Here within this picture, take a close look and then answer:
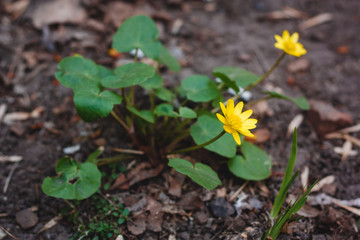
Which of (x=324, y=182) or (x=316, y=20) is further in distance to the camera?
(x=316, y=20)

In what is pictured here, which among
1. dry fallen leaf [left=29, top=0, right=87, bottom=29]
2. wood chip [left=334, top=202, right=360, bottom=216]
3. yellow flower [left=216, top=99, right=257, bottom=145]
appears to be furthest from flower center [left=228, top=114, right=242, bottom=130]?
dry fallen leaf [left=29, top=0, right=87, bottom=29]

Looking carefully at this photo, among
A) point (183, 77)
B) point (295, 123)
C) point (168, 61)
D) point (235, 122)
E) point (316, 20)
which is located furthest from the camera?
point (316, 20)

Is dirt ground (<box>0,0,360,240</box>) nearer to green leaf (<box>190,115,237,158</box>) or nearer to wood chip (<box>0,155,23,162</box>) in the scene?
wood chip (<box>0,155,23,162</box>)

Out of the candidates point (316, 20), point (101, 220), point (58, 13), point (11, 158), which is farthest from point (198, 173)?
point (316, 20)

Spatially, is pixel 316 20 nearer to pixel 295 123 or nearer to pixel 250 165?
pixel 295 123

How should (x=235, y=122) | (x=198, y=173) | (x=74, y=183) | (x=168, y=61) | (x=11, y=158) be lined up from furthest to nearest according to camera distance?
(x=168, y=61) → (x=11, y=158) → (x=74, y=183) → (x=198, y=173) → (x=235, y=122)

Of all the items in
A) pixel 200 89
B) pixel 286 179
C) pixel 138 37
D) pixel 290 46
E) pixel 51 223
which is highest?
pixel 290 46
